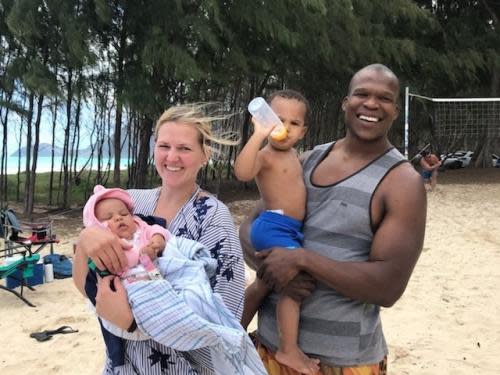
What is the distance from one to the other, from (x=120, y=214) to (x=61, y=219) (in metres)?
7.79

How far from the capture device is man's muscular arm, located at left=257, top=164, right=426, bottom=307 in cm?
125

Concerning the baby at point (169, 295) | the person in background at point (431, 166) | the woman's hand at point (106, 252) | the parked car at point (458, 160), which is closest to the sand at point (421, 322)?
the baby at point (169, 295)

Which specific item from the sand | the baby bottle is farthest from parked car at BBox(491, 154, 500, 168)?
the baby bottle

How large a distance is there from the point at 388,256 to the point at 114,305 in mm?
671

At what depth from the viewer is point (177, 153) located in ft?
4.56

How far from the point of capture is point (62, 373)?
128 inches

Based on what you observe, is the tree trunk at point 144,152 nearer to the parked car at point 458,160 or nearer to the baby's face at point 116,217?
the baby's face at point 116,217

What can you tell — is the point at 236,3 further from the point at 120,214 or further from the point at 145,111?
the point at 120,214

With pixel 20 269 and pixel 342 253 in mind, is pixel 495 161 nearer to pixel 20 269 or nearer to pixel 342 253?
pixel 20 269

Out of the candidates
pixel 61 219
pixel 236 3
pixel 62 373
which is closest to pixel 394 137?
pixel 236 3

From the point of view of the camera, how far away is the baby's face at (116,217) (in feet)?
4.35

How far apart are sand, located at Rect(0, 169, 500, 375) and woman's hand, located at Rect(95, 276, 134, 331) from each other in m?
2.35

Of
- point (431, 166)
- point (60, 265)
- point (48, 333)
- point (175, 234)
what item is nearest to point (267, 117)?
point (175, 234)

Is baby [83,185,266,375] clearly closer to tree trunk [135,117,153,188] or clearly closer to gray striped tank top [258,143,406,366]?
gray striped tank top [258,143,406,366]
